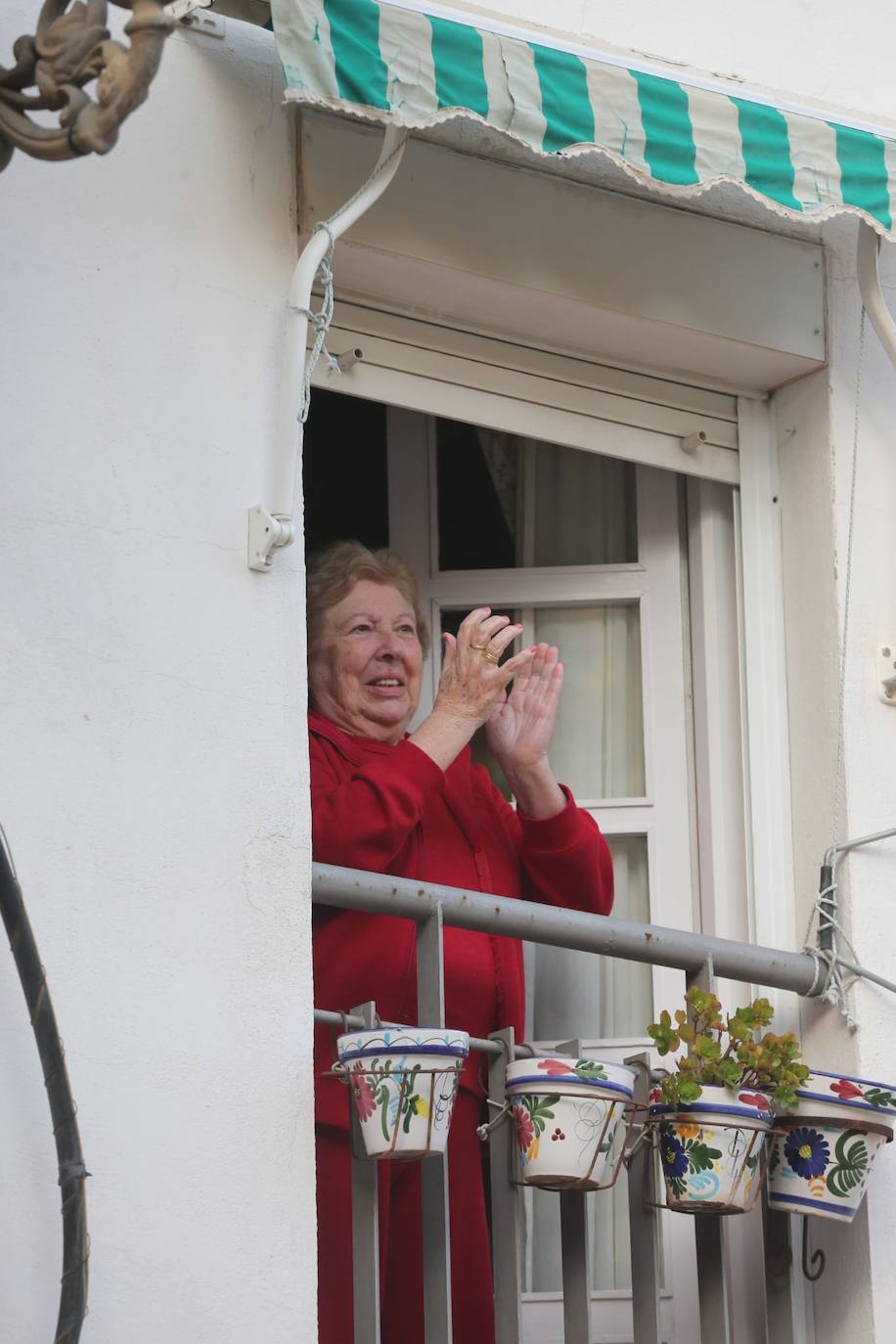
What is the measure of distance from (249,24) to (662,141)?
0.82 m

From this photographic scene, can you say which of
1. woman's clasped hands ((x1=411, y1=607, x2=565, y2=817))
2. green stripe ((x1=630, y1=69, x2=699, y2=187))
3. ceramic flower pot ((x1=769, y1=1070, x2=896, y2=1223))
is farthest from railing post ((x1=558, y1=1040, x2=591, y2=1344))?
green stripe ((x1=630, y1=69, x2=699, y2=187))

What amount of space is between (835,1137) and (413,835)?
1051 millimetres

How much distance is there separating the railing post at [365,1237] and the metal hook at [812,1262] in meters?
1.09

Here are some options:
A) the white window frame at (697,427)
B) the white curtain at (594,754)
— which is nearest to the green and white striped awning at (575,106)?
the white window frame at (697,427)

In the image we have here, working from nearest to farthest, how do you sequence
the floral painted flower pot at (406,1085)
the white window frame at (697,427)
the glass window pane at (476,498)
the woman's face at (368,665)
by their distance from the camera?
the floral painted flower pot at (406,1085)
the white window frame at (697,427)
the woman's face at (368,665)
the glass window pane at (476,498)

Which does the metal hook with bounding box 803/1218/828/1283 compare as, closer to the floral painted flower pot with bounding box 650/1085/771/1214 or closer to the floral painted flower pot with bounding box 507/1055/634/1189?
the floral painted flower pot with bounding box 650/1085/771/1214

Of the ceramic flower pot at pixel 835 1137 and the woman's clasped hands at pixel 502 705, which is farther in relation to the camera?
the woman's clasped hands at pixel 502 705

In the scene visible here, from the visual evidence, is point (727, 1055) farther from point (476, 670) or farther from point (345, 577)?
point (345, 577)

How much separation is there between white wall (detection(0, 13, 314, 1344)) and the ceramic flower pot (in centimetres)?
102

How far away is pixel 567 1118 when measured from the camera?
12.7ft

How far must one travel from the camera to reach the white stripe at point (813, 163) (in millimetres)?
4344

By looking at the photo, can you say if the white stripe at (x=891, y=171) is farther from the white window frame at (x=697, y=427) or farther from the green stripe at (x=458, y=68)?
the green stripe at (x=458, y=68)

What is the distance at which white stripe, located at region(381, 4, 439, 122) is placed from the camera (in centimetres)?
404

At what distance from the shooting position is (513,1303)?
12.9 feet
